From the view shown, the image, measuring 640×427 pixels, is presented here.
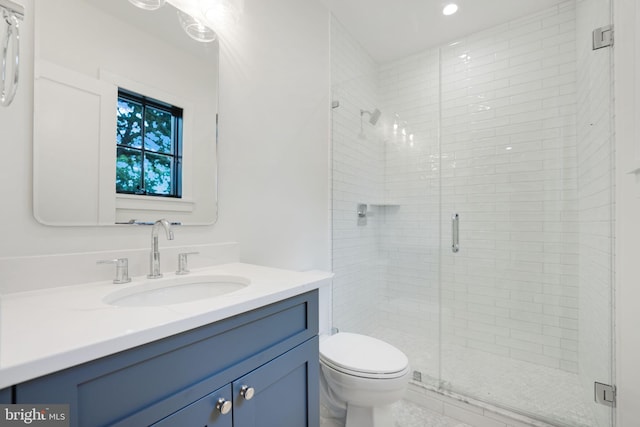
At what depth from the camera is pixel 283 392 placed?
0.91 metres

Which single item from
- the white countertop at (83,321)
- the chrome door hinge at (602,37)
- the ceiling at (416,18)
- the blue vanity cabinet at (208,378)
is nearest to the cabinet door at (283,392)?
the blue vanity cabinet at (208,378)

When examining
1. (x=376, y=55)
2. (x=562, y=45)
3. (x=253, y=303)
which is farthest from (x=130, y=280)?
(x=562, y=45)

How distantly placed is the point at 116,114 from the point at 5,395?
918 millimetres

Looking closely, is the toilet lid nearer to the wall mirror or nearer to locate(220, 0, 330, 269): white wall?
locate(220, 0, 330, 269): white wall

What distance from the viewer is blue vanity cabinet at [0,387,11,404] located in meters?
0.43

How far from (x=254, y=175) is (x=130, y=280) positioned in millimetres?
761

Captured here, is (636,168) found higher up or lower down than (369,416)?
higher up

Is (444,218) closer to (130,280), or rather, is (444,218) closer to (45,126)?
(130,280)

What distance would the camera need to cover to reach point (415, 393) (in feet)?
6.01

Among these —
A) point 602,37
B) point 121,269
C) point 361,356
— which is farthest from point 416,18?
point 121,269

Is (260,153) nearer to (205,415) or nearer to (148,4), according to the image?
(148,4)

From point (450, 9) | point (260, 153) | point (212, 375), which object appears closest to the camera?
point (212, 375)

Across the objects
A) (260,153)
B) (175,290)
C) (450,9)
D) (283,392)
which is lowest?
(283,392)

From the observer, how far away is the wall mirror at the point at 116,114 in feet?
3.02
